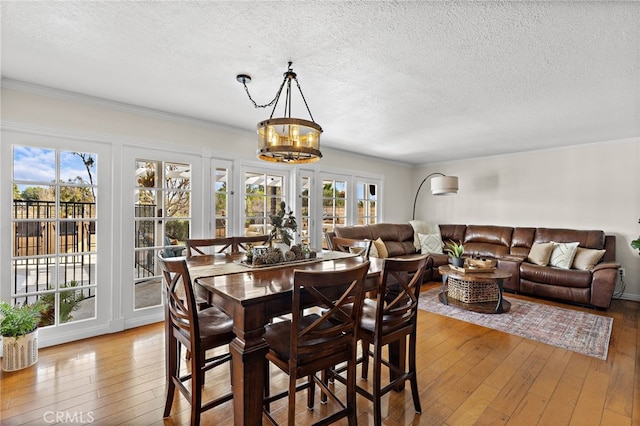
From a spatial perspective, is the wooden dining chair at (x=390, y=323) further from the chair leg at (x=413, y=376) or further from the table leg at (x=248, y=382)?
the table leg at (x=248, y=382)

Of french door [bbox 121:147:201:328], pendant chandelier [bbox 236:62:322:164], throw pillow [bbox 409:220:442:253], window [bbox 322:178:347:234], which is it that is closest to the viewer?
pendant chandelier [bbox 236:62:322:164]

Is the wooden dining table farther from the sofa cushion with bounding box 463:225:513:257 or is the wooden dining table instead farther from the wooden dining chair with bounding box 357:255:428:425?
the sofa cushion with bounding box 463:225:513:257

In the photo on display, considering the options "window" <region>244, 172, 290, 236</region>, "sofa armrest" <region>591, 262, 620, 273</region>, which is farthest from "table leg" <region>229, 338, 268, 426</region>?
"sofa armrest" <region>591, 262, 620, 273</region>

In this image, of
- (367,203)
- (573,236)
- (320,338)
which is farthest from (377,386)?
(573,236)

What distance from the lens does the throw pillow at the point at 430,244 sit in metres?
5.63

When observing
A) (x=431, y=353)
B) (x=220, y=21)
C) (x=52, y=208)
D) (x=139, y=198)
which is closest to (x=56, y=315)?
(x=52, y=208)

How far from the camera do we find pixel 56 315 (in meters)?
2.77

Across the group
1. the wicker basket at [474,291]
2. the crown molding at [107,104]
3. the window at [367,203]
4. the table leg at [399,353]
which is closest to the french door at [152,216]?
the crown molding at [107,104]

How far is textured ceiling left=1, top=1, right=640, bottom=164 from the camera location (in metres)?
1.64

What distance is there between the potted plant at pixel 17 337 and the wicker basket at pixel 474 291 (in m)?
4.45

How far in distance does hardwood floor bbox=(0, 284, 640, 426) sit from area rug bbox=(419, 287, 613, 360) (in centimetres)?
13

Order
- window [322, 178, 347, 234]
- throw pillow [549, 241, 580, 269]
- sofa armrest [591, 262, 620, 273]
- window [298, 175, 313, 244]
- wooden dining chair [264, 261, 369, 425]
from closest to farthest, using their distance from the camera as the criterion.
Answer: wooden dining chair [264, 261, 369, 425]
sofa armrest [591, 262, 620, 273]
throw pillow [549, 241, 580, 269]
window [298, 175, 313, 244]
window [322, 178, 347, 234]

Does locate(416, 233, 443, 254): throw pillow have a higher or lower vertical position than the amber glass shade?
lower

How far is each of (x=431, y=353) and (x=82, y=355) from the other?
306cm
